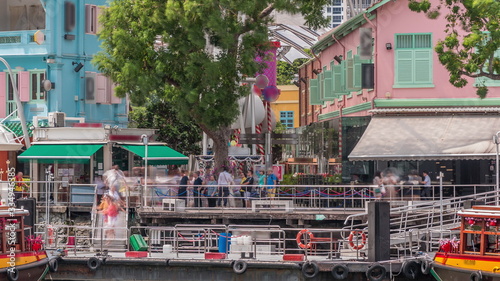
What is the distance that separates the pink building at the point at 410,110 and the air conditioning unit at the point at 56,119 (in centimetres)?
1077

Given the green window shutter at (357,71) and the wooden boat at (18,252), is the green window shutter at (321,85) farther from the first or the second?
the wooden boat at (18,252)

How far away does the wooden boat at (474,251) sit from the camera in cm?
2767

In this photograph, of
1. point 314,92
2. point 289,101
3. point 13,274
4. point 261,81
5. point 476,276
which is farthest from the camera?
point 289,101

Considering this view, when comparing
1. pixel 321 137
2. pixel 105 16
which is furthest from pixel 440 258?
pixel 321 137

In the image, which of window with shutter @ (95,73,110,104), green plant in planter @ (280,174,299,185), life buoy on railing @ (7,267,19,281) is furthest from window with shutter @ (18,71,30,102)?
life buoy on railing @ (7,267,19,281)

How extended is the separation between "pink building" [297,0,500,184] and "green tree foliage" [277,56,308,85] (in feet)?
170

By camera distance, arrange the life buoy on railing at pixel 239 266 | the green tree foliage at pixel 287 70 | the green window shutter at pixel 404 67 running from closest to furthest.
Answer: the life buoy on railing at pixel 239 266 < the green window shutter at pixel 404 67 < the green tree foliage at pixel 287 70

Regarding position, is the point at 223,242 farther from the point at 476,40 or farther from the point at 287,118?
the point at 287,118

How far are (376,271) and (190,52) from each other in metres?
14.1

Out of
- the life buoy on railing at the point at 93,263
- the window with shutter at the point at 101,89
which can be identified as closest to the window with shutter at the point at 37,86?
the window with shutter at the point at 101,89

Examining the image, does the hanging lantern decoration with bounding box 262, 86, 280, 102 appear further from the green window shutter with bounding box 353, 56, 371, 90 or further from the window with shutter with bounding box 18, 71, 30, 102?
the window with shutter with bounding box 18, 71, 30, 102

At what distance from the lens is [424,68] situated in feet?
140

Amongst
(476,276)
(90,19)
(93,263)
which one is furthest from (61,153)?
(476,276)

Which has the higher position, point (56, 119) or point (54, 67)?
point (54, 67)
